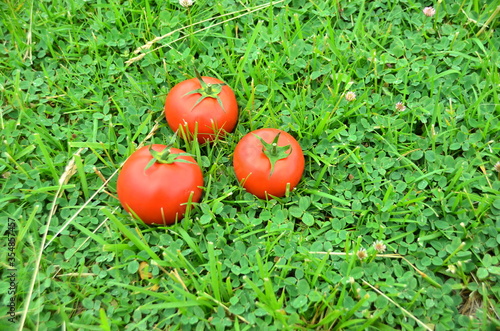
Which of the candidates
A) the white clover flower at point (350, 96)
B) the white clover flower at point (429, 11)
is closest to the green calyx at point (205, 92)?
the white clover flower at point (350, 96)

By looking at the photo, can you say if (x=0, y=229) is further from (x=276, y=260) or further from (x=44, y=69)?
(x=276, y=260)

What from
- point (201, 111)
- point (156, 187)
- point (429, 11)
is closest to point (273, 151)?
point (201, 111)

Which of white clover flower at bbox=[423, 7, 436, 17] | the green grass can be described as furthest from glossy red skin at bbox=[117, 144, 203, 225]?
white clover flower at bbox=[423, 7, 436, 17]

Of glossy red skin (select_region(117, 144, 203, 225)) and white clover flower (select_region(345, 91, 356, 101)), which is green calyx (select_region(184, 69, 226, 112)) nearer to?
glossy red skin (select_region(117, 144, 203, 225))

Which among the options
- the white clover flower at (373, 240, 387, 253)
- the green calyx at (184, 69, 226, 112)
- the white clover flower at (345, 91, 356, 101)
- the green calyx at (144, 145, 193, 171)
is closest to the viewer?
the green calyx at (144, 145, 193, 171)

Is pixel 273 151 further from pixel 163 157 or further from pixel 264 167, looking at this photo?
pixel 163 157

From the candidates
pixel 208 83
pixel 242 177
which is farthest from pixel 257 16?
pixel 242 177

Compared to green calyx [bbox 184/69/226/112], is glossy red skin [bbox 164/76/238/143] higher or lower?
lower
